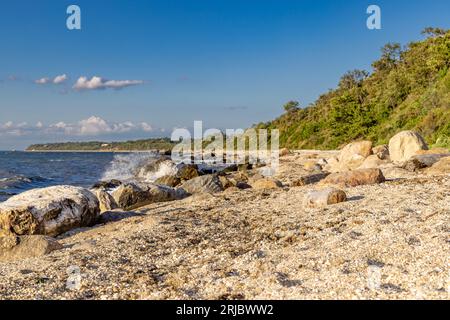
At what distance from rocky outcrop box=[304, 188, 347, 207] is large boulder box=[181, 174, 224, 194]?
6339 millimetres

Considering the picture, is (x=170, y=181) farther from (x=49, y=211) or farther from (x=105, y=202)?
(x=49, y=211)

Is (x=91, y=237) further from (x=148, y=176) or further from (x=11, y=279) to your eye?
(x=148, y=176)

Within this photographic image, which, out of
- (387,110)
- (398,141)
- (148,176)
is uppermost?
(387,110)

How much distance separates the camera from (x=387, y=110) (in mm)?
52781

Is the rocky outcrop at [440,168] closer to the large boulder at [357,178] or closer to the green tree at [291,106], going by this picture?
the large boulder at [357,178]

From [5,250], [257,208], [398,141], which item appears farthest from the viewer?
[398,141]

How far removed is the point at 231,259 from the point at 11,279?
3.01m

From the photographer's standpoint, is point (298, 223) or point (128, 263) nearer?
point (128, 263)

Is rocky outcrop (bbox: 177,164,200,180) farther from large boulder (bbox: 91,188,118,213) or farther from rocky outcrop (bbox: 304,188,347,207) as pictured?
rocky outcrop (bbox: 304,188,347,207)

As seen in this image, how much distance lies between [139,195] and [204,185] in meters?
3.16

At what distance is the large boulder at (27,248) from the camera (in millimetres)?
7244

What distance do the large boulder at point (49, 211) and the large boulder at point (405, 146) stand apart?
15093mm

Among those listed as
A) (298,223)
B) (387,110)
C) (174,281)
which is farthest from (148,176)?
(387,110)

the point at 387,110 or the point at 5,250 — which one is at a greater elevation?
the point at 387,110
